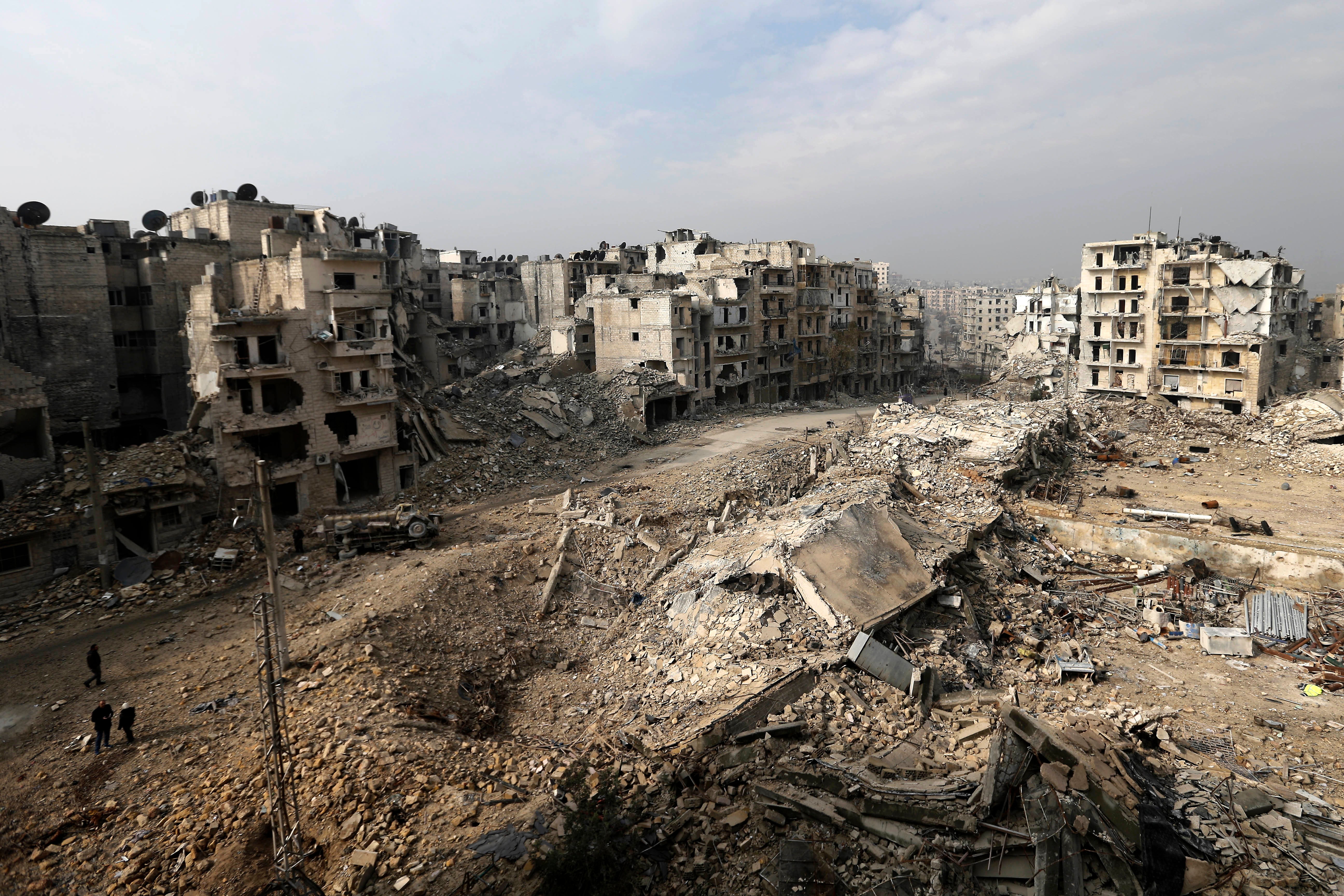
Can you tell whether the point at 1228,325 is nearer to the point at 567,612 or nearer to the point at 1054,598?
the point at 1054,598

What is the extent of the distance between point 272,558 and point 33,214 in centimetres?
3112

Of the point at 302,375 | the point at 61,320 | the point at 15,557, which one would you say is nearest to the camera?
the point at 15,557

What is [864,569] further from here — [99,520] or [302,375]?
[99,520]

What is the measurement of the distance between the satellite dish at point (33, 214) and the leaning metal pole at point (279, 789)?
30.5 m

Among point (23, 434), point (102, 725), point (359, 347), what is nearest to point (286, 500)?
point (359, 347)

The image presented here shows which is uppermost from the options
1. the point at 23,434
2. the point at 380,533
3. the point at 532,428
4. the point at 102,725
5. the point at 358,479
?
the point at 23,434

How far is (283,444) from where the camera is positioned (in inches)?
1222

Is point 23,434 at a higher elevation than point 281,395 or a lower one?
lower

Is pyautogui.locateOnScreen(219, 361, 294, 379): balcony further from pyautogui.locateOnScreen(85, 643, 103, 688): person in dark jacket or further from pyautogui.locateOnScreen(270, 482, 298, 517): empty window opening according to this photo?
pyautogui.locateOnScreen(85, 643, 103, 688): person in dark jacket

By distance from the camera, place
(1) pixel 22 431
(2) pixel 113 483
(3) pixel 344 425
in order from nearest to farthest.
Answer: (2) pixel 113 483
(1) pixel 22 431
(3) pixel 344 425

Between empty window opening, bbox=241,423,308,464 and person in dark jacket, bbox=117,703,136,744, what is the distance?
1548cm

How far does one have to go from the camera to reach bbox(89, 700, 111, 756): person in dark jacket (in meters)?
15.0

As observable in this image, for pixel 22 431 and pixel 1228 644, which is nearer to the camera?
pixel 1228 644

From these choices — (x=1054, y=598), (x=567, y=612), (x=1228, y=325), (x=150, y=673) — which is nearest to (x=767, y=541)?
(x=567, y=612)
